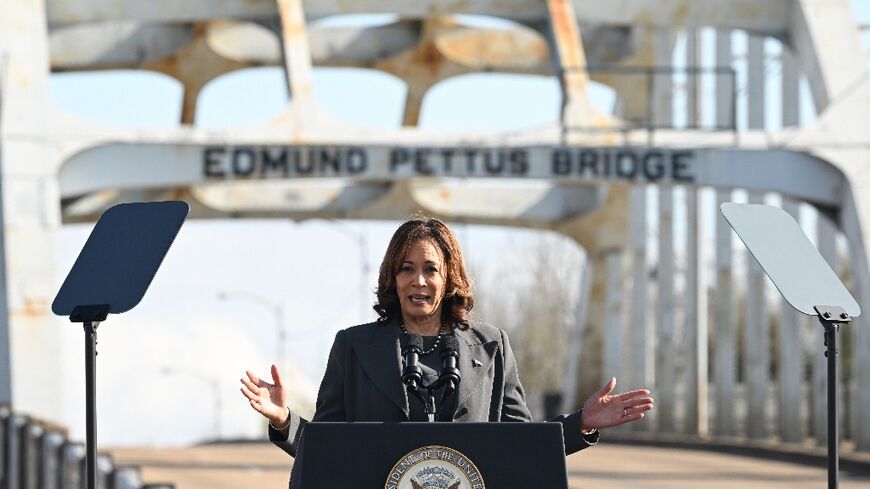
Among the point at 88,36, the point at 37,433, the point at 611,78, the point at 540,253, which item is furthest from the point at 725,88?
the point at 540,253

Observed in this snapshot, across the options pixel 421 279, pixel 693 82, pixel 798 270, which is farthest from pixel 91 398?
pixel 693 82

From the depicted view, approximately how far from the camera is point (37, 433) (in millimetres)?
21859

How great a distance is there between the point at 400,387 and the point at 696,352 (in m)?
44.2

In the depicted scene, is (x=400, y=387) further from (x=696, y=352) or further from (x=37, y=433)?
(x=696, y=352)

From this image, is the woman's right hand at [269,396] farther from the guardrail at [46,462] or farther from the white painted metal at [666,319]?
the white painted metal at [666,319]

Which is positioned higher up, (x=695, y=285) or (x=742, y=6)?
(x=742, y=6)

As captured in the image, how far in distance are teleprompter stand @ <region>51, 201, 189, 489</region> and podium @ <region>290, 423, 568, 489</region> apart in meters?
1.93

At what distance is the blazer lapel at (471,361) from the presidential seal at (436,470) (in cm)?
49

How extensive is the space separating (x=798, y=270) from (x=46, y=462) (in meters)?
12.7

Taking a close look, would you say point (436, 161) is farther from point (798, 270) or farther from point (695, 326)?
point (798, 270)

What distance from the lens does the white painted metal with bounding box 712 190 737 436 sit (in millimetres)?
46969

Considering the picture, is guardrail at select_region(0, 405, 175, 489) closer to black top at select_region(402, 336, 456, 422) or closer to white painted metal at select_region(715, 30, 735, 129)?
black top at select_region(402, 336, 456, 422)

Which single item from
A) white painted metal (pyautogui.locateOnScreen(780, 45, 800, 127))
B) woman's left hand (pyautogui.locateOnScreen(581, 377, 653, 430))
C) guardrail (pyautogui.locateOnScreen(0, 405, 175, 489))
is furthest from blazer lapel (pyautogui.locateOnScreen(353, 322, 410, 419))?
white painted metal (pyautogui.locateOnScreen(780, 45, 800, 127))

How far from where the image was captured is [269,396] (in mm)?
7047
